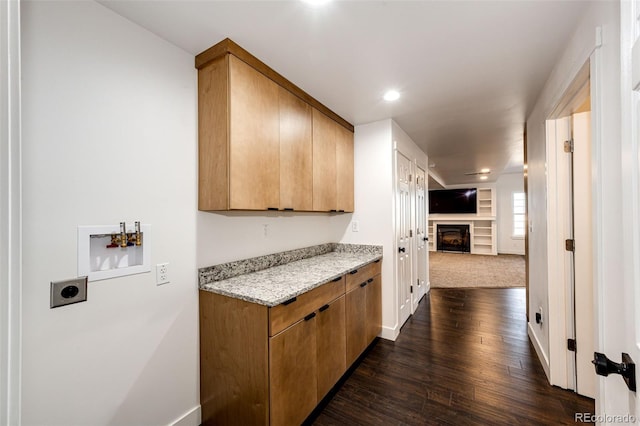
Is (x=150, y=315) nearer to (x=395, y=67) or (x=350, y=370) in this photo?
(x=350, y=370)

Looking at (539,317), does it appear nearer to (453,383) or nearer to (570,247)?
(570,247)

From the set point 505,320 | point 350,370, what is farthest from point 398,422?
point 505,320

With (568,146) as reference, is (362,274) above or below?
below

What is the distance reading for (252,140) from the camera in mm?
1755

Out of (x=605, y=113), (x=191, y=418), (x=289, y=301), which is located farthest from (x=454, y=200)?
(x=191, y=418)

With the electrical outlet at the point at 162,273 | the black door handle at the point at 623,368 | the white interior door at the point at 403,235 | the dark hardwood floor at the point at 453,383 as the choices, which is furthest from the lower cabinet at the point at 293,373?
the white interior door at the point at 403,235

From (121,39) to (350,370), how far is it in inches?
109

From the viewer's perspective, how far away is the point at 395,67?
6.14 feet

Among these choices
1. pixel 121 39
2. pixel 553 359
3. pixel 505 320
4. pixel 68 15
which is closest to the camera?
pixel 68 15

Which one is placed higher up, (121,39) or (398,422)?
(121,39)

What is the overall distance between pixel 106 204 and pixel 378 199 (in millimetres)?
2334

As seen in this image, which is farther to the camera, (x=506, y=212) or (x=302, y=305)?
(x=506, y=212)

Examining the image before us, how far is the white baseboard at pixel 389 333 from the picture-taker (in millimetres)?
2836

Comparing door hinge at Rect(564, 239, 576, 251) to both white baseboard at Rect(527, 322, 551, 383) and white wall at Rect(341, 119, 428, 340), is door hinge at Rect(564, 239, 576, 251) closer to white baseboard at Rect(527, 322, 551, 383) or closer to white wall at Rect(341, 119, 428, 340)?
white baseboard at Rect(527, 322, 551, 383)
